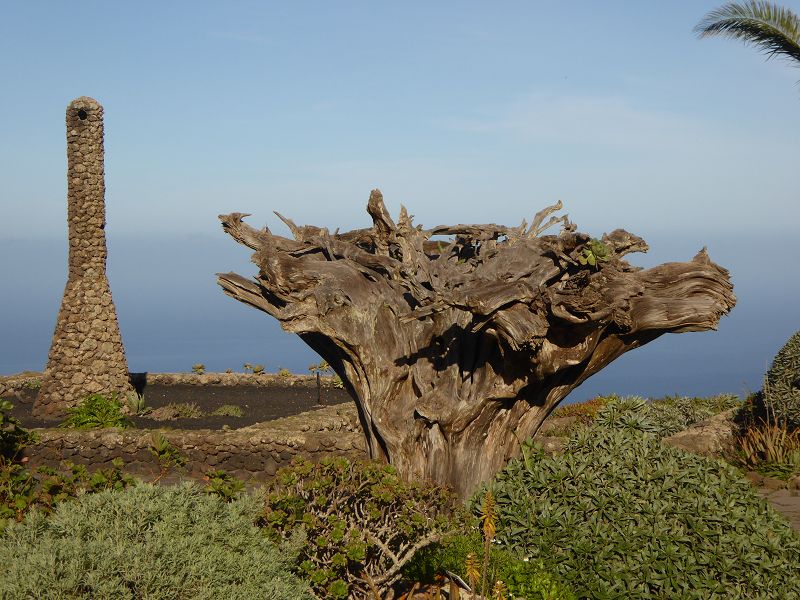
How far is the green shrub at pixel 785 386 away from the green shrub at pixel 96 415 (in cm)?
1369

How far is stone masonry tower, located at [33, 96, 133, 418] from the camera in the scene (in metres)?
23.7

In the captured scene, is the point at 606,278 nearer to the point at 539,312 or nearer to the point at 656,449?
the point at 539,312

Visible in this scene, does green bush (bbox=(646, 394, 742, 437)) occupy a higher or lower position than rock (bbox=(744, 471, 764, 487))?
higher

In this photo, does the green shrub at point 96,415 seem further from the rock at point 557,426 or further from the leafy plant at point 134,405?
the rock at point 557,426

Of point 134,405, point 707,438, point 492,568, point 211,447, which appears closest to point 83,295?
point 134,405

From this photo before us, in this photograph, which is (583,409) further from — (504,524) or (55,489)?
(55,489)

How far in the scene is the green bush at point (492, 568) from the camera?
8.00 meters

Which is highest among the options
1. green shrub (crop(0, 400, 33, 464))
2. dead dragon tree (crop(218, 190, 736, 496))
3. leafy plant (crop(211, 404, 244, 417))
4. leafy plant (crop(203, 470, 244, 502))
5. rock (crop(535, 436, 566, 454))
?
dead dragon tree (crop(218, 190, 736, 496))

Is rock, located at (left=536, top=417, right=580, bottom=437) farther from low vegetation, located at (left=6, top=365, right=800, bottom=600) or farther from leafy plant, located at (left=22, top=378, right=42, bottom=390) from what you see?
leafy plant, located at (left=22, top=378, right=42, bottom=390)

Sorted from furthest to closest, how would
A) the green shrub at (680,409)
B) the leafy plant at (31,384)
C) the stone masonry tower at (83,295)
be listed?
the leafy plant at (31,384) → the stone masonry tower at (83,295) → the green shrub at (680,409)

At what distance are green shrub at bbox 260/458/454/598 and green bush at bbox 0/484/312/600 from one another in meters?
0.69

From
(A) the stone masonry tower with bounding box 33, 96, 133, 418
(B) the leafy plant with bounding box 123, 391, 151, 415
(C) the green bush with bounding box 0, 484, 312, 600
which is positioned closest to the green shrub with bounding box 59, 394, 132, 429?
(B) the leafy plant with bounding box 123, 391, 151, 415

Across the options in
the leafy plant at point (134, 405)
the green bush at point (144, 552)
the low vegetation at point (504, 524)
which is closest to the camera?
the green bush at point (144, 552)

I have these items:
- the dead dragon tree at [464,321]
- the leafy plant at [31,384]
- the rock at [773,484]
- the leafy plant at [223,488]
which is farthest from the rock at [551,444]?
the leafy plant at [31,384]
